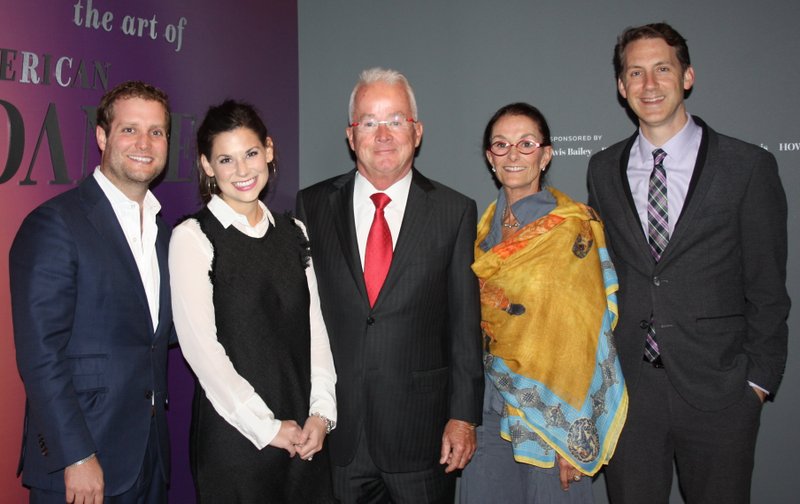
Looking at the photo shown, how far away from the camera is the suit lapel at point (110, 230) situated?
6.76 feet

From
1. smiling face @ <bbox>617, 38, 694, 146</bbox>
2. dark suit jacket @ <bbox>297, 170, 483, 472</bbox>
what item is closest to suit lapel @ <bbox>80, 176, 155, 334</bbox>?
dark suit jacket @ <bbox>297, 170, 483, 472</bbox>

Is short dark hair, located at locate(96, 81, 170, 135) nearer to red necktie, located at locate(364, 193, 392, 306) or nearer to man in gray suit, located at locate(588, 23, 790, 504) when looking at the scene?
red necktie, located at locate(364, 193, 392, 306)

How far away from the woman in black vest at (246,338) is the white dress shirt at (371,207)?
27 cm

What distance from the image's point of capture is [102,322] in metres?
2.02

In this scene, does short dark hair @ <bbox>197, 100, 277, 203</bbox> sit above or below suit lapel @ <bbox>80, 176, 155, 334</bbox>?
above

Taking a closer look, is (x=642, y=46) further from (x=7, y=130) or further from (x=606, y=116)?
(x=7, y=130)

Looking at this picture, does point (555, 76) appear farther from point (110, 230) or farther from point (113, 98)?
point (110, 230)

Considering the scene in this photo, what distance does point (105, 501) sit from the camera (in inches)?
80.7

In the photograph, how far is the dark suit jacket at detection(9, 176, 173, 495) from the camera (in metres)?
1.88

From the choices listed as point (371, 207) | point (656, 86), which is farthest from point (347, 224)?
point (656, 86)

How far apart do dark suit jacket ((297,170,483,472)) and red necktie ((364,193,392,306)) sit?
0.04 metres

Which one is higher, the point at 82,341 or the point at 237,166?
the point at 237,166

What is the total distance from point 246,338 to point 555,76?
230 cm

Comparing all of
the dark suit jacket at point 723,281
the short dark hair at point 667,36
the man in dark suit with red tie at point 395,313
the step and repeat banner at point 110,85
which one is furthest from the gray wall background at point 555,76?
the man in dark suit with red tie at point 395,313
